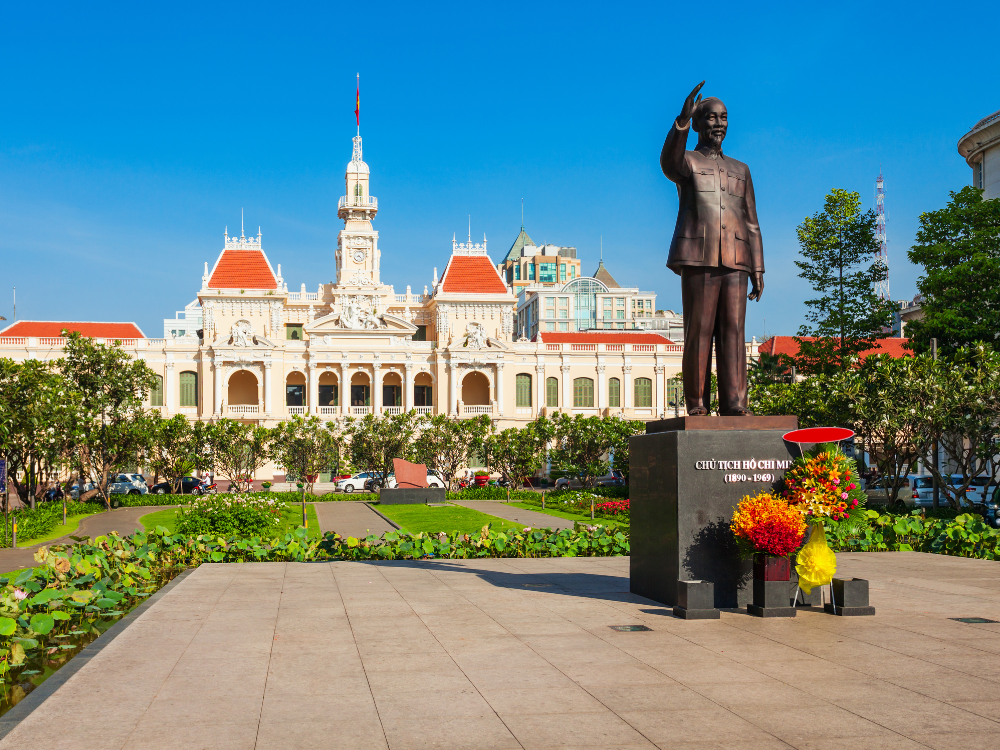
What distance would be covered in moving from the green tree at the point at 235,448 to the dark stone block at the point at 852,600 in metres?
33.9

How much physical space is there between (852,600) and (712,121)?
5.33 m

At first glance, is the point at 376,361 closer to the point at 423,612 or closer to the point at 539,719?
the point at 423,612

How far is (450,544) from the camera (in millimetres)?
15461

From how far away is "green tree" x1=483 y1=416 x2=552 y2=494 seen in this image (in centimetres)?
4216

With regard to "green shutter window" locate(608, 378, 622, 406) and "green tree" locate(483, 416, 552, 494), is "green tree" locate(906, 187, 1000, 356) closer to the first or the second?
"green tree" locate(483, 416, 552, 494)

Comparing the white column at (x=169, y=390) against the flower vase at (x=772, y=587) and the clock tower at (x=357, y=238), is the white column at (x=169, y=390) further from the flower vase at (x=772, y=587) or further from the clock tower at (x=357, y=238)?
the flower vase at (x=772, y=587)

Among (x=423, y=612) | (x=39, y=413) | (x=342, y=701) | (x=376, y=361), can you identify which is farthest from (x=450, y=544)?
(x=376, y=361)

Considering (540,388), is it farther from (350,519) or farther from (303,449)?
(350,519)

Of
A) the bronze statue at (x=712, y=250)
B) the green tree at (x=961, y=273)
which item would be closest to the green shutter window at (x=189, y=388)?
the green tree at (x=961, y=273)

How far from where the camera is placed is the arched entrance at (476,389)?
2579 inches

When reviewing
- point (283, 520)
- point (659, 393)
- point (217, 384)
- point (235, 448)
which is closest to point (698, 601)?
point (283, 520)

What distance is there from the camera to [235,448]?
4022 centimetres

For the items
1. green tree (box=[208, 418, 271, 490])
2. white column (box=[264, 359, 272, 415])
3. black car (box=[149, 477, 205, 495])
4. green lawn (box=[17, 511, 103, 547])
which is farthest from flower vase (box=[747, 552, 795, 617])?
white column (box=[264, 359, 272, 415])

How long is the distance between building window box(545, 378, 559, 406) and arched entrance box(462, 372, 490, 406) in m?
4.63
